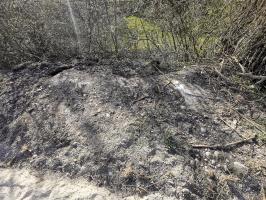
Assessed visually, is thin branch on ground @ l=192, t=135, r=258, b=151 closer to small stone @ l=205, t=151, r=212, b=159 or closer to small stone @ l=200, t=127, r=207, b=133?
small stone @ l=205, t=151, r=212, b=159

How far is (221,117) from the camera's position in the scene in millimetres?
3713

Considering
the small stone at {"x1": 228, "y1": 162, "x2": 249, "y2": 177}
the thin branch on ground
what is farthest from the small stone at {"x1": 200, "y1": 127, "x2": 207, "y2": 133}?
the small stone at {"x1": 228, "y1": 162, "x2": 249, "y2": 177}

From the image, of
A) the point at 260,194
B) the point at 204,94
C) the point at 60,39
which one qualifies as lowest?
the point at 260,194

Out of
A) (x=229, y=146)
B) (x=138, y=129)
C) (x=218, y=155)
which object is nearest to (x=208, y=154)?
(x=218, y=155)

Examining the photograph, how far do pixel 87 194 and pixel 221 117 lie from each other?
4.51 ft

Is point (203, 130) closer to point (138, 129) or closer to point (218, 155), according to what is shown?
point (218, 155)

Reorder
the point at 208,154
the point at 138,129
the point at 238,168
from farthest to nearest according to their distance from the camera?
the point at 138,129 < the point at 208,154 < the point at 238,168

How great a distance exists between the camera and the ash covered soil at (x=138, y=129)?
10.6 feet

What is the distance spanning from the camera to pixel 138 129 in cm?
355

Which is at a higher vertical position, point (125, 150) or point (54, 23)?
point (54, 23)

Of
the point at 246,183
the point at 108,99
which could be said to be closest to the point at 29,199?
the point at 108,99

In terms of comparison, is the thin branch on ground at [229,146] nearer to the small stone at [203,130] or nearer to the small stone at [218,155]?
the small stone at [218,155]

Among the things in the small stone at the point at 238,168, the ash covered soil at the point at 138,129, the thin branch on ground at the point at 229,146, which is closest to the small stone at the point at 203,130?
the ash covered soil at the point at 138,129

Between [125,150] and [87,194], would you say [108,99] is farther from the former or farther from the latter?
[87,194]
